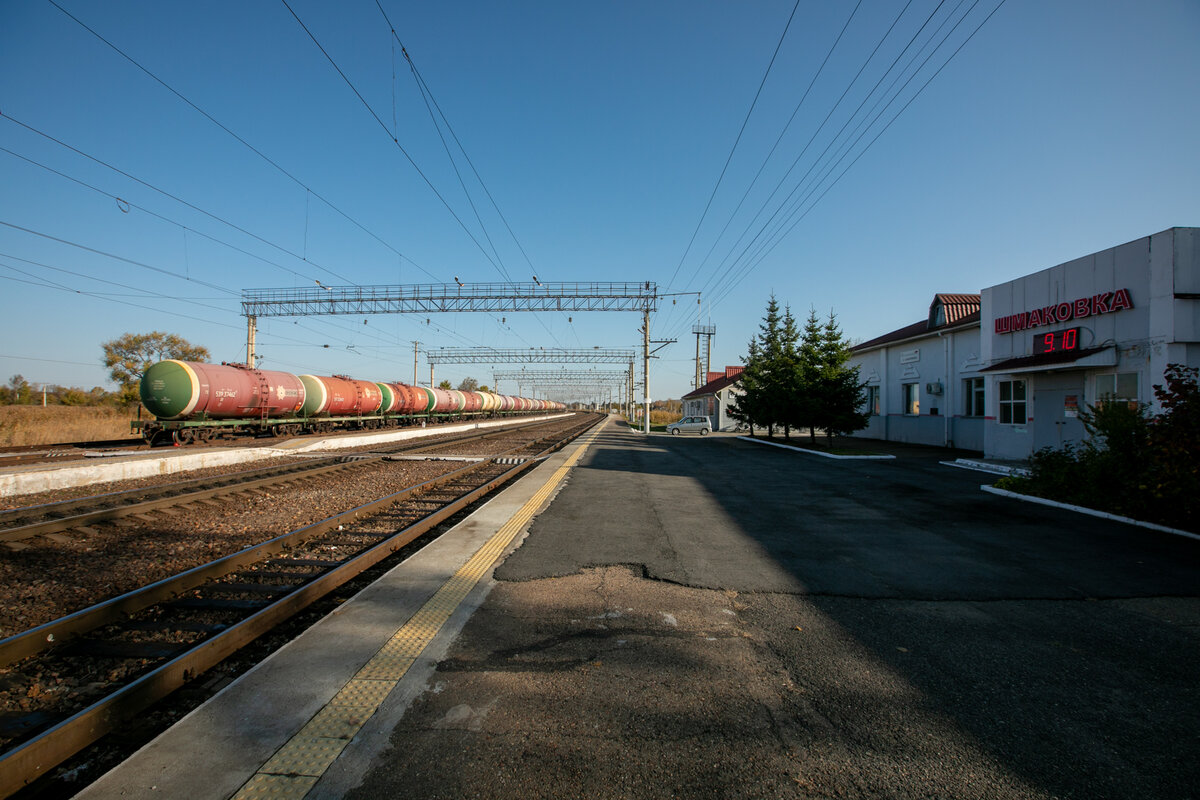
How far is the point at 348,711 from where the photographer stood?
2.79m

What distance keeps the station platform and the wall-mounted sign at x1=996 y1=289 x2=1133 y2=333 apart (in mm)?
8667

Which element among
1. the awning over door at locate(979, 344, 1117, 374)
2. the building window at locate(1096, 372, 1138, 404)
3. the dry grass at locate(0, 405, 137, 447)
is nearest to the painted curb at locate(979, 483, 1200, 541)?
the building window at locate(1096, 372, 1138, 404)

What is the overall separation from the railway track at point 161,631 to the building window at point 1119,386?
15.1 m

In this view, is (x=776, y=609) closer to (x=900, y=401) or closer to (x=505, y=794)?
(x=505, y=794)

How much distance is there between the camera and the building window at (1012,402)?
52.0ft

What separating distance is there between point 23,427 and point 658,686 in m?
34.4

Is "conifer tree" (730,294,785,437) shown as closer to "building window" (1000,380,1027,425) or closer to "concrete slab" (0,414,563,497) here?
"building window" (1000,380,1027,425)

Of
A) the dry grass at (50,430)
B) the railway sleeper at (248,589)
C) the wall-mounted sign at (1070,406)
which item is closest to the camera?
the railway sleeper at (248,589)

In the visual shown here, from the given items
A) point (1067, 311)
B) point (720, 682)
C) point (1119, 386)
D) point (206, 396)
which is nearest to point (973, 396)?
point (1067, 311)

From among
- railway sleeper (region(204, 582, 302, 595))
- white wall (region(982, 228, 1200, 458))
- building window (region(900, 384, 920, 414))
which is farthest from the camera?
building window (region(900, 384, 920, 414))

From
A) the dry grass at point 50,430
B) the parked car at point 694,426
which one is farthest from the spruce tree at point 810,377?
the dry grass at point 50,430

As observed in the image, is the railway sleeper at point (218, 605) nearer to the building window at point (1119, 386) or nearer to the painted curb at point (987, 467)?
the painted curb at point (987, 467)

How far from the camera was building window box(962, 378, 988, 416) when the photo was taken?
2134 centimetres

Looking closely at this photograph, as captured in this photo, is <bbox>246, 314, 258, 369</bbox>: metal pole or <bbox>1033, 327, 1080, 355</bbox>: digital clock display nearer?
<bbox>1033, 327, 1080, 355</bbox>: digital clock display
